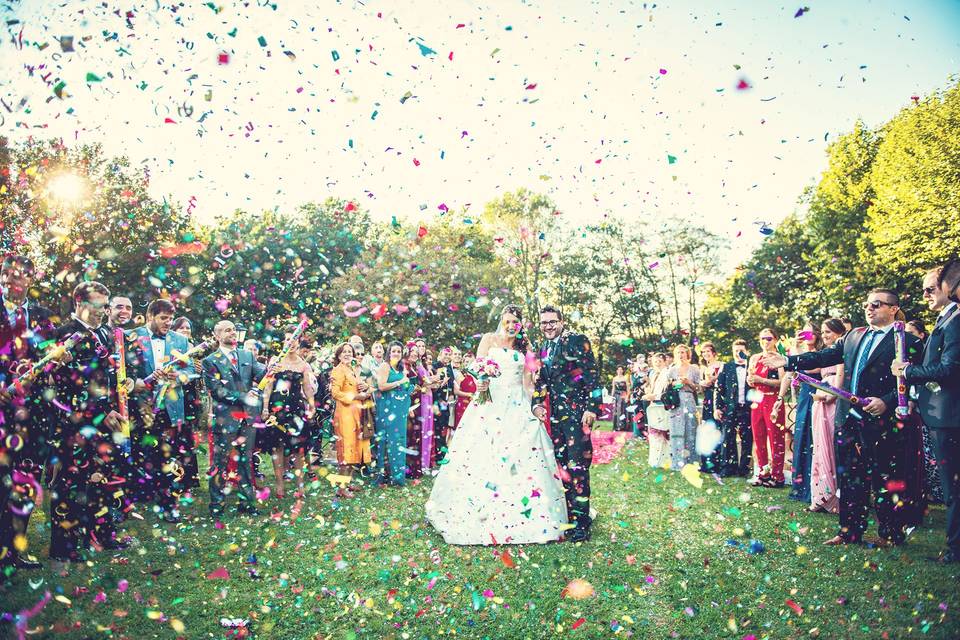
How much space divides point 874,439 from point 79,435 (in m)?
7.24

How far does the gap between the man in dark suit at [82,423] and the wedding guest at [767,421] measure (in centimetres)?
840

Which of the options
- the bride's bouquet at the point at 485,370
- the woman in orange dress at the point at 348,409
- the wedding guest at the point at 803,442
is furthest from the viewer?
the woman in orange dress at the point at 348,409

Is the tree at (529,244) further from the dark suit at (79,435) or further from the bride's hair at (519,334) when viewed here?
the dark suit at (79,435)

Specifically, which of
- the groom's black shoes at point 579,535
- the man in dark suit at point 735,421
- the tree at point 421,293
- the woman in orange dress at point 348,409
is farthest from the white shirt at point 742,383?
the tree at point 421,293

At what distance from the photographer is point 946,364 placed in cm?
488

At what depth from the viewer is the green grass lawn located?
383 cm

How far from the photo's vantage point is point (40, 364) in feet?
15.1

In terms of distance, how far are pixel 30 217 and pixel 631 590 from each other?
21.1 meters

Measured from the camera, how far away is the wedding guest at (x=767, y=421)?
896 cm

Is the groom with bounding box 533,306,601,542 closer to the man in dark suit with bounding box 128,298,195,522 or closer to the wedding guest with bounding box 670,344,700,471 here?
the man in dark suit with bounding box 128,298,195,522

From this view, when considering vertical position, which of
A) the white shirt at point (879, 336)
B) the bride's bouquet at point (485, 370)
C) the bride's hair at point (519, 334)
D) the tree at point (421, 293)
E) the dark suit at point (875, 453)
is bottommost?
the dark suit at point (875, 453)

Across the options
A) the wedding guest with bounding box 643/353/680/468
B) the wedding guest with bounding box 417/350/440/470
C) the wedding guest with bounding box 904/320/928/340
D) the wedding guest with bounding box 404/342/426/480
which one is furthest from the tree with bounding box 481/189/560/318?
the wedding guest with bounding box 904/320/928/340

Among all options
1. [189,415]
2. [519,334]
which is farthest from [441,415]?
[519,334]

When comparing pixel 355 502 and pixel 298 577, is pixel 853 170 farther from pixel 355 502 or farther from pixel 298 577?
pixel 298 577
